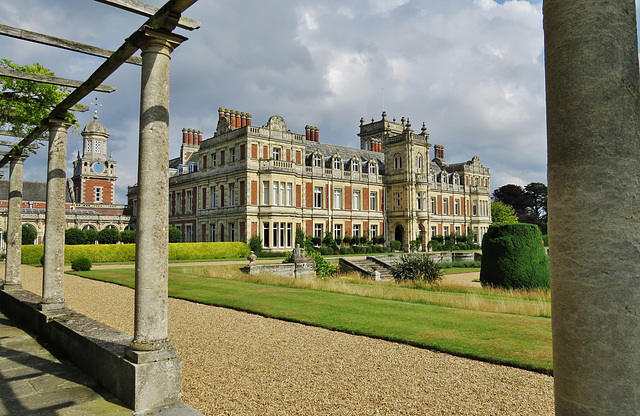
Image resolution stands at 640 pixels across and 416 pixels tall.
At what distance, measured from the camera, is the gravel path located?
4023 mm

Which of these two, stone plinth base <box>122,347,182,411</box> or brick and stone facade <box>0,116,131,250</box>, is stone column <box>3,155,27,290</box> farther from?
brick and stone facade <box>0,116,131,250</box>

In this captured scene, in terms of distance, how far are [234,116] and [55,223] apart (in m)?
31.0

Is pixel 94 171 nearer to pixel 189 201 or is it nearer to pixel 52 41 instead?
pixel 189 201

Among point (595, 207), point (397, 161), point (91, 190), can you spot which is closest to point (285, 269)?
point (595, 207)

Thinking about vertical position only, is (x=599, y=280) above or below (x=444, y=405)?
above

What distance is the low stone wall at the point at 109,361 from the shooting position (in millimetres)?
3635

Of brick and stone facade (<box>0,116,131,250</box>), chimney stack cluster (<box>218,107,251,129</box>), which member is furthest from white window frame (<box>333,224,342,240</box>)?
brick and stone facade (<box>0,116,131,250</box>)

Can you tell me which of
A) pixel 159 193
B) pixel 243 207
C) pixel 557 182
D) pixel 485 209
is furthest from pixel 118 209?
pixel 557 182

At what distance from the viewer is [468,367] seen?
5250 mm

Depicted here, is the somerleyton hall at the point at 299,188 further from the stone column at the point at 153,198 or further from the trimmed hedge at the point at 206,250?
the stone column at the point at 153,198

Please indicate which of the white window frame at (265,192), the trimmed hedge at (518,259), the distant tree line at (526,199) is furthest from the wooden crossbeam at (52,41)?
the distant tree line at (526,199)

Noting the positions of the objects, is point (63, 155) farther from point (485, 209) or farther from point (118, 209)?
point (485, 209)

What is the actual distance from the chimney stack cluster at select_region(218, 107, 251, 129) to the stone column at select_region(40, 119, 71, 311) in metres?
30.1

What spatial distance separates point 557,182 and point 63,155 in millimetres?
7078
